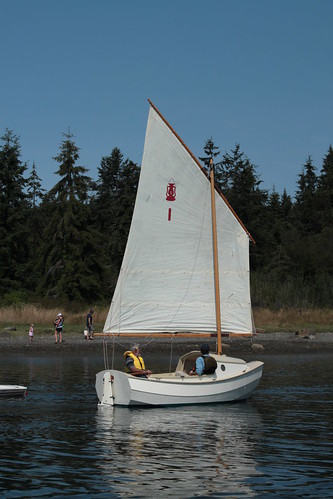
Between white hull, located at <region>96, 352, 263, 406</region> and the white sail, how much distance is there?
1.85 meters

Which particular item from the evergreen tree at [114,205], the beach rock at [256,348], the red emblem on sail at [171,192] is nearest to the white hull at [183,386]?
the red emblem on sail at [171,192]

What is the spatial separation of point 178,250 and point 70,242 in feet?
205

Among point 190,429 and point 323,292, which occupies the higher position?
point 323,292

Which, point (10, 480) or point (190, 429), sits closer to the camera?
point (10, 480)

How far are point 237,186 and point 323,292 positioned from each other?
40.0 metres

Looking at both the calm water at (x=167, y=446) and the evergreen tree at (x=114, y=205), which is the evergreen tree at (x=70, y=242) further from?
the calm water at (x=167, y=446)

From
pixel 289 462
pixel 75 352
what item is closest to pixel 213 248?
pixel 289 462

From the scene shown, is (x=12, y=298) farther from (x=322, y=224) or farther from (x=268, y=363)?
(x=322, y=224)

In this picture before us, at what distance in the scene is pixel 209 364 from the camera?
28.1 m

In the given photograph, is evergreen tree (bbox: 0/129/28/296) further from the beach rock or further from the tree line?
the beach rock

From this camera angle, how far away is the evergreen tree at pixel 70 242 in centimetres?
8969

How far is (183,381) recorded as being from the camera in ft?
91.9

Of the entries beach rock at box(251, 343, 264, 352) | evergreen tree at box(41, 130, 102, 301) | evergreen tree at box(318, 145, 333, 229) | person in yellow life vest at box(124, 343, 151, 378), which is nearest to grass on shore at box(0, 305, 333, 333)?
beach rock at box(251, 343, 264, 352)

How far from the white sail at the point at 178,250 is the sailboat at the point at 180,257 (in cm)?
4
